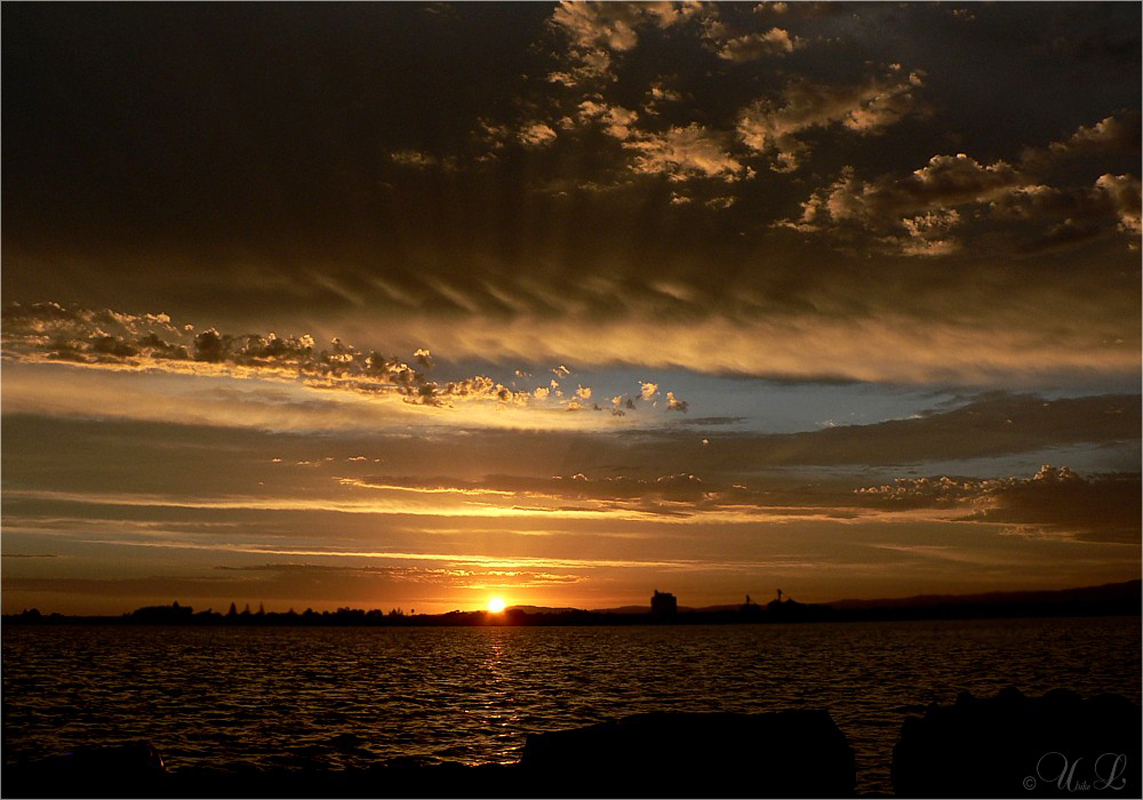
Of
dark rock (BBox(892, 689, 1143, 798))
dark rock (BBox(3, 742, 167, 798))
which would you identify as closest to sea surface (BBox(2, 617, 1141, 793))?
dark rock (BBox(892, 689, 1143, 798))

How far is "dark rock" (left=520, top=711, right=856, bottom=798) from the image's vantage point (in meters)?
23.5

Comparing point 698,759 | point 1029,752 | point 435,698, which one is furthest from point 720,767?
point 435,698

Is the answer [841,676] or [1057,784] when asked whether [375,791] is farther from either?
[841,676]

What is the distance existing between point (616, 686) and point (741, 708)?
19.1 m

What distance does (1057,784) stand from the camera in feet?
80.1

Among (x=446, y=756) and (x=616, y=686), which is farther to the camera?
(x=616, y=686)

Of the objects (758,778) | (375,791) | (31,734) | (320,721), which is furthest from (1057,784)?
(31,734)

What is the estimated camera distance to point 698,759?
23.8m

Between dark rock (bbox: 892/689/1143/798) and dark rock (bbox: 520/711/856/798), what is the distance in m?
3.19

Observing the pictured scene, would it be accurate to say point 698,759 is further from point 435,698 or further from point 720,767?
point 435,698

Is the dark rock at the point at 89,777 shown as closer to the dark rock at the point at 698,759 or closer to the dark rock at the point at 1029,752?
the dark rock at the point at 698,759

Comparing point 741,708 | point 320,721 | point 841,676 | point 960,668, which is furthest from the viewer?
point 960,668

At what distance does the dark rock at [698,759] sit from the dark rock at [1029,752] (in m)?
3.19

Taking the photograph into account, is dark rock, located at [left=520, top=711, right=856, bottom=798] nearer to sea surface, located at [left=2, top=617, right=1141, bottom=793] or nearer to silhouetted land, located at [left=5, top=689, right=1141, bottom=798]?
silhouetted land, located at [left=5, top=689, right=1141, bottom=798]
